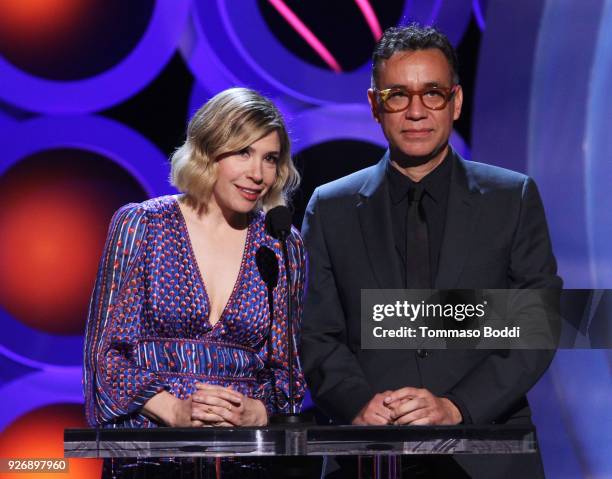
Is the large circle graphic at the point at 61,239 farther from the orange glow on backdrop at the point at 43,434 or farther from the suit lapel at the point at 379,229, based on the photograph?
the suit lapel at the point at 379,229

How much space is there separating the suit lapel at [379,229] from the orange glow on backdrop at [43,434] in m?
1.40

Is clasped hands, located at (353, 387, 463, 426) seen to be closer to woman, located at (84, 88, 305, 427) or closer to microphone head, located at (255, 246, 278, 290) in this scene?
woman, located at (84, 88, 305, 427)

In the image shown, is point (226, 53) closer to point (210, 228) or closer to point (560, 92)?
point (210, 228)

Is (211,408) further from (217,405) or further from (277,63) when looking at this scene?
(277,63)

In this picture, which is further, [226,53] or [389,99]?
[226,53]

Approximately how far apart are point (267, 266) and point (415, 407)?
27.1 inches

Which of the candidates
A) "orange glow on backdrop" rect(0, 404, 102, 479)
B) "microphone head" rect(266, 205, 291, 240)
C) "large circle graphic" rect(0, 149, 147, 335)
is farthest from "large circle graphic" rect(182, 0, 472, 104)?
"orange glow on backdrop" rect(0, 404, 102, 479)

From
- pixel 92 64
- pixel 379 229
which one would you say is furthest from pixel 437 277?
pixel 92 64

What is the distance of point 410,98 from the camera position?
2865 millimetres

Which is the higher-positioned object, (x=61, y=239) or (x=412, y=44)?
(x=412, y=44)

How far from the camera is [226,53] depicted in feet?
11.9

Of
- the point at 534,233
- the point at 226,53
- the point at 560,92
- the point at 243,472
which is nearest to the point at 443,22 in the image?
the point at 560,92

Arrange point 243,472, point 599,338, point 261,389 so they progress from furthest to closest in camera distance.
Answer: point 599,338 < point 261,389 < point 243,472

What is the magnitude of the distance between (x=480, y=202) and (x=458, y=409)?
0.65 meters
